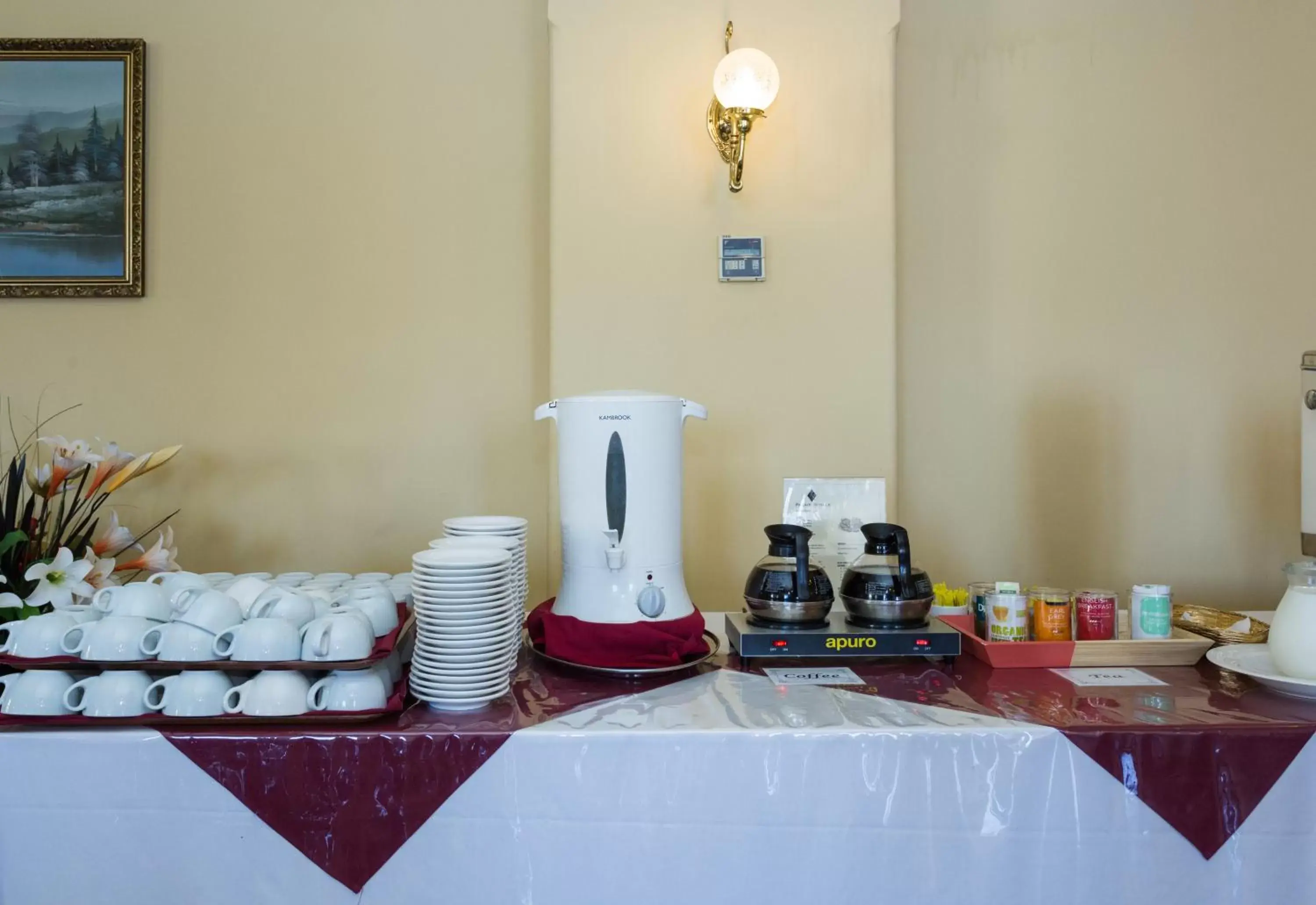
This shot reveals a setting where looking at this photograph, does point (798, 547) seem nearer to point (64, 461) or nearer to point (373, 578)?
point (373, 578)

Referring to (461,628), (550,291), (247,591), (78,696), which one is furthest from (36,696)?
(550,291)

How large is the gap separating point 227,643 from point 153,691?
10cm

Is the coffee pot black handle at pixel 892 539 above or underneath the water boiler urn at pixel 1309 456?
underneath

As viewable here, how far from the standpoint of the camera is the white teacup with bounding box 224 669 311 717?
36.6 inches

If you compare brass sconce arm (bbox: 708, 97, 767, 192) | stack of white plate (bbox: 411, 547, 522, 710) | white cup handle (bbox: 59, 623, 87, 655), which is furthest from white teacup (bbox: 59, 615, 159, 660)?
brass sconce arm (bbox: 708, 97, 767, 192)

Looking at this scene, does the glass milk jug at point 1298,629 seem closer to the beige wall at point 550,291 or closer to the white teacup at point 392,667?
the beige wall at point 550,291

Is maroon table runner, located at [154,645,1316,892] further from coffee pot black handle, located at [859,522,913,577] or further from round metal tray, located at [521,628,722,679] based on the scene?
coffee pot black handle, located at [859,522,913,577]

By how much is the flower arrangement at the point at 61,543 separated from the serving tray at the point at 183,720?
0.65ft

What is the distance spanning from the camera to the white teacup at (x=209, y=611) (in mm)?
959

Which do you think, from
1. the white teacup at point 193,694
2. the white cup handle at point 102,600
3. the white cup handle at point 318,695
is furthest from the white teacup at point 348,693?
the white cup handle at point 102,600

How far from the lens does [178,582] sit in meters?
1.10

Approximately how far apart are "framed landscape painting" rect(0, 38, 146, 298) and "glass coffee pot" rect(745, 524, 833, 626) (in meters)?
1.62

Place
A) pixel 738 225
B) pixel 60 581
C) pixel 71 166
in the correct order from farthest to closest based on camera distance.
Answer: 1. pixel 71 166
2. pixel 738 225
3. pixel 60 581

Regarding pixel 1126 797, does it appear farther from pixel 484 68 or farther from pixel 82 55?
pixel 82 55
